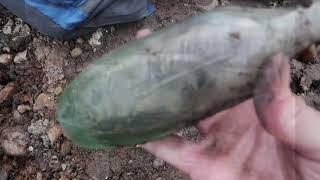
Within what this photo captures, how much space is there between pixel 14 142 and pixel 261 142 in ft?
4.06

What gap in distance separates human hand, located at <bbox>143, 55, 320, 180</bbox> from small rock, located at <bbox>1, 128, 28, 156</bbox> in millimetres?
960

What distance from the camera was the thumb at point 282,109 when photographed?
1.63 meters

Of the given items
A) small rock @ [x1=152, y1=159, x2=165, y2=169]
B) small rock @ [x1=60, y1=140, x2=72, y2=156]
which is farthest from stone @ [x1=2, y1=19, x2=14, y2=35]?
small rock @ [x1=152, y1=159, x2=165, y2=169]

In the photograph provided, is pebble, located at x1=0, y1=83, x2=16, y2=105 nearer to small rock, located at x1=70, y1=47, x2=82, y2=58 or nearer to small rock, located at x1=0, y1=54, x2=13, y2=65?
small rock, located at x1=0, y1=54, x2=13, y2=65

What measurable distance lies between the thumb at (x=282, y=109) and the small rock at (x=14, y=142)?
138cm

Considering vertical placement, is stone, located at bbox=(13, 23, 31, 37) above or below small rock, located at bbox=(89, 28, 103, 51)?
above

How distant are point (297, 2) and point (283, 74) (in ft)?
0.74

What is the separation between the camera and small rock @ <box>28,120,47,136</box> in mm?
2737

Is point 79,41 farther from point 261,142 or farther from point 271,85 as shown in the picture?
point 271,85

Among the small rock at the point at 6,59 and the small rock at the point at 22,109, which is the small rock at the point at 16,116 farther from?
the small rock at the point at 6,59

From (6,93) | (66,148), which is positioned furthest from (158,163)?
(6,93)

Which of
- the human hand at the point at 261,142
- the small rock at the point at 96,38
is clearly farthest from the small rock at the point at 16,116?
the human hand at the point at 261,142

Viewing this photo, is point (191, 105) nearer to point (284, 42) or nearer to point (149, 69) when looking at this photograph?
point (149, 69)

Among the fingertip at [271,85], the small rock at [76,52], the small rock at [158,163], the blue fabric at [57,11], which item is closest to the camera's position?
the fingertip at [271,85]
